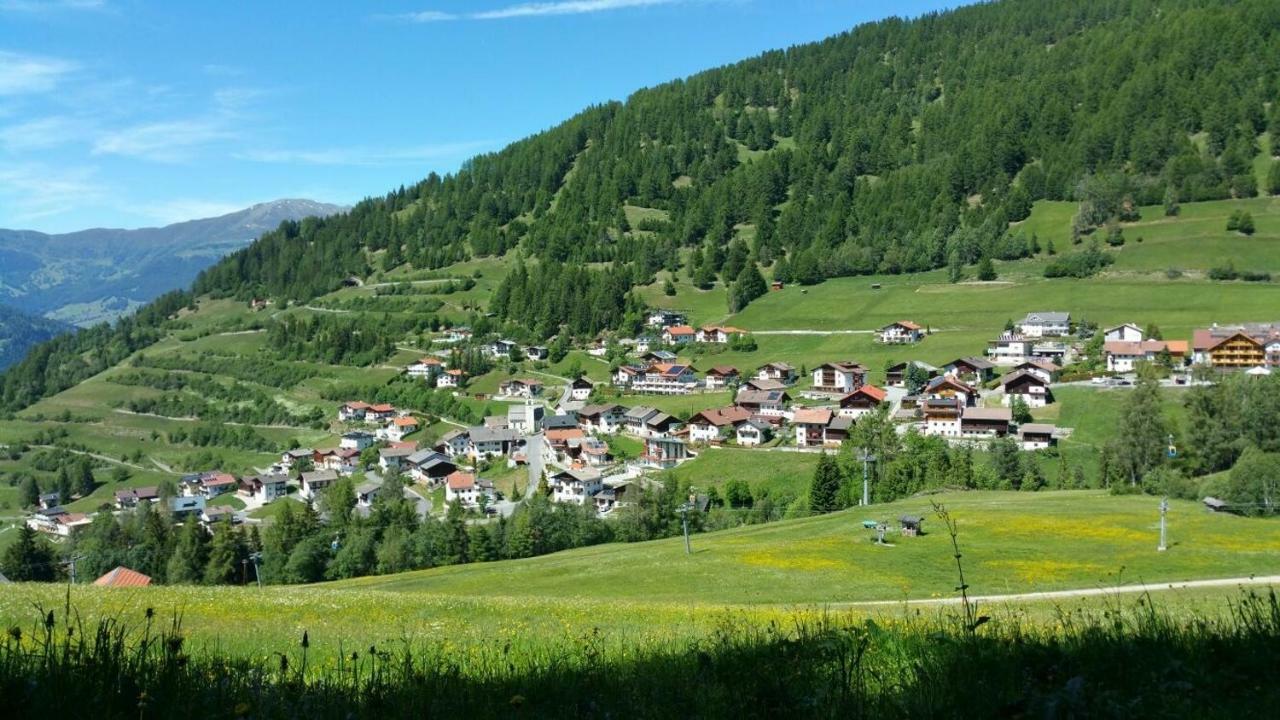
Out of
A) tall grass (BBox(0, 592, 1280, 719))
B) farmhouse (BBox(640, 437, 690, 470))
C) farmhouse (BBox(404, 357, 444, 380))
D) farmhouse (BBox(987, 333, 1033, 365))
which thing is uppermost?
tall grass (BBox(0, 592, 1280, 719))

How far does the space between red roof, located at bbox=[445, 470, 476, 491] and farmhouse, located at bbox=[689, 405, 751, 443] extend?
1058 inches

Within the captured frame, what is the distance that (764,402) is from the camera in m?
99.5

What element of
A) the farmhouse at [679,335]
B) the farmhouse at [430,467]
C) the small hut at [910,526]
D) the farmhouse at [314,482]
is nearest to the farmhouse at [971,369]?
the farmhouse at [679,335]

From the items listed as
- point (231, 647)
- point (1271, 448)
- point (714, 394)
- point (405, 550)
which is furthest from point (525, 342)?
point (231, 647)

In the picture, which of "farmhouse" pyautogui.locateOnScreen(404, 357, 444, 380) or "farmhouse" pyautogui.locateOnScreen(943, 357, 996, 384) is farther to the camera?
"farmhouse" pyautogui.locateOnScreen(404, 357, 444, 380)

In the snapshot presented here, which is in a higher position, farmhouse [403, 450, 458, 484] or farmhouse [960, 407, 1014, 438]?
farmhouse [960, 407, 1014, 438]

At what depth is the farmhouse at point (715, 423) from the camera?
93.8 metres

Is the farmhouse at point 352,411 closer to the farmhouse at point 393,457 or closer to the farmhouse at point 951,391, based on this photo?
the farmhouse at point 393,457

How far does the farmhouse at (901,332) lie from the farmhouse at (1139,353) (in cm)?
2708

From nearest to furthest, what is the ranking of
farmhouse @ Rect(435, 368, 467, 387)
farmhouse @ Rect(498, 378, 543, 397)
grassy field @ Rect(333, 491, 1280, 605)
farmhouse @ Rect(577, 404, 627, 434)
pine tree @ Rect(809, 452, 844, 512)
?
grassy field @ Rect(333, 491, 1280, 605) → pine tree @ Rect(809, 452, 844, 512) → farmhouse @ Rect(577, 404, 627, 434) → farmhouse @ Rect(498, 378, 543, 397) → farmhouse @ Rect(435, 368, 467, 387)

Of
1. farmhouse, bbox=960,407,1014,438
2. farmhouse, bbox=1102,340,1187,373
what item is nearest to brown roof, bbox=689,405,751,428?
farmhouse, bbox=960,407,1014,438

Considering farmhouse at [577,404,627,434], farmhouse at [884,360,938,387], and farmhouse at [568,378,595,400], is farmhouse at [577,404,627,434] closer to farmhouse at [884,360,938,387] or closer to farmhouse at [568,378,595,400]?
farmhouse at [568,378,595,400]

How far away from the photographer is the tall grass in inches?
181

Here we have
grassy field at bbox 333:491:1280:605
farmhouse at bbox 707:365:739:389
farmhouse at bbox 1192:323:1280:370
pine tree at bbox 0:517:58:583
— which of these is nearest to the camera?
grassy field at bbox 333:491:1280:605
